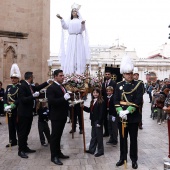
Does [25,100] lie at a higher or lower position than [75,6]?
lower

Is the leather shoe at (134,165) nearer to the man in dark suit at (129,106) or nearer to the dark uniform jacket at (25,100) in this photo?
the man in dark suit at (129,106)

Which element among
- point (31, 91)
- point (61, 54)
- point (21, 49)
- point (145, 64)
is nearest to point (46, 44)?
point (21, 49)

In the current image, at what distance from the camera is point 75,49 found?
10.4 meters

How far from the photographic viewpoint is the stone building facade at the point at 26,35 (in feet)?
51.0

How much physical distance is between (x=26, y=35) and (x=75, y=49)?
6.44 m

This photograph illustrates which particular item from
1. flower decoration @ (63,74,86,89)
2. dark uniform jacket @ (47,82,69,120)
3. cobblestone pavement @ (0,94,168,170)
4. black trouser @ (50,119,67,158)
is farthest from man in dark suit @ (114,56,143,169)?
flower decoration @ (63,74,86,89)

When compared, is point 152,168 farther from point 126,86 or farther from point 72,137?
point 72,137

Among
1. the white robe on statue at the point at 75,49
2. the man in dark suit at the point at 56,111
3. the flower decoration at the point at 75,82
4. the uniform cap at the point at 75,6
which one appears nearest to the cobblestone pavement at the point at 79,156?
the man in dark suit at the point at 56,111

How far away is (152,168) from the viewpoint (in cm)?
604

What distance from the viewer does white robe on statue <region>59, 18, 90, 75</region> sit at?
10.3 m

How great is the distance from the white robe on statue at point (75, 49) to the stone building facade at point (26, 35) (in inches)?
229

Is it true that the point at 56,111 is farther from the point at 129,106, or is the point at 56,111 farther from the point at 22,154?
the point at 129,106

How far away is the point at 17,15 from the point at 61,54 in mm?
6426

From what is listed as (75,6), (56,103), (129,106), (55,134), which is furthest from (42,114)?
(75,6)
